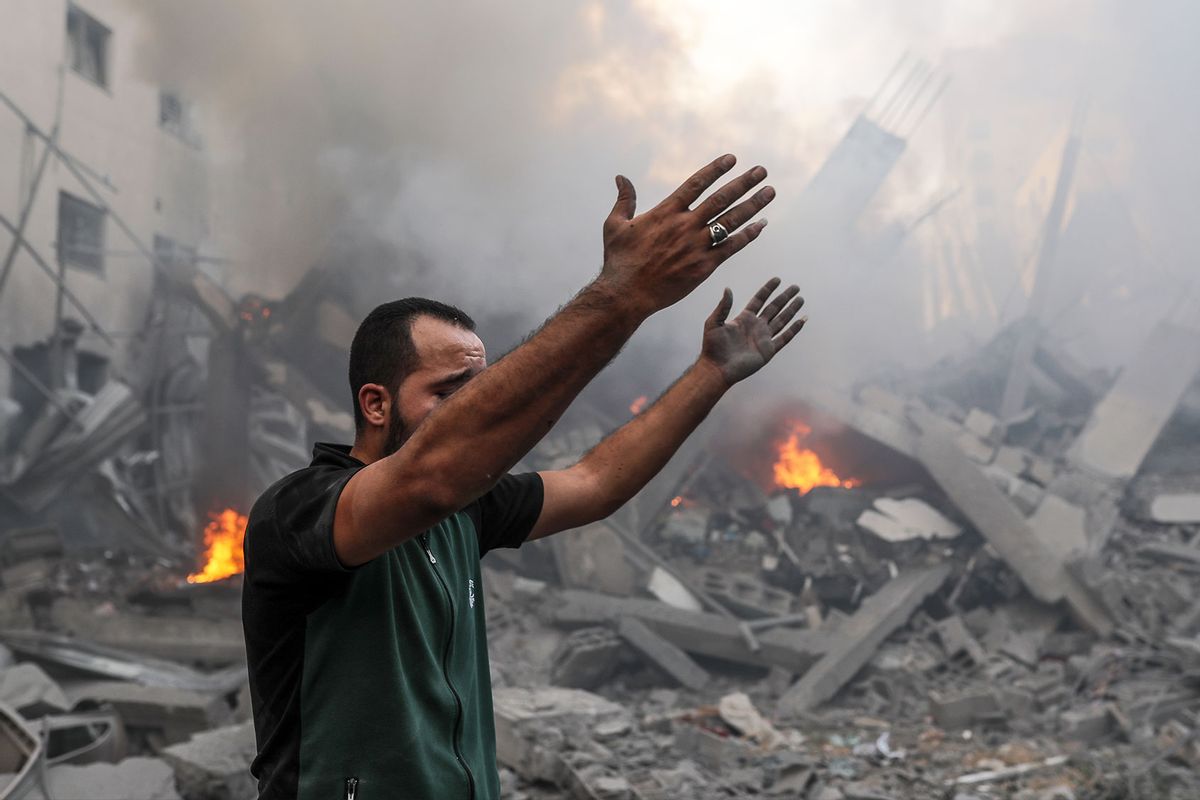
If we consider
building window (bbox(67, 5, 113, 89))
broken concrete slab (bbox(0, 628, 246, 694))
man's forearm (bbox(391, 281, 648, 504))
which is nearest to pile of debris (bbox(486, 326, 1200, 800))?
broken concrete slab (bbox(0, 628, 246, 694))

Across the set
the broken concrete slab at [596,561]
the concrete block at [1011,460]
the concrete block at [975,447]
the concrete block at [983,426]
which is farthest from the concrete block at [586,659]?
the concrete block at [983,426]

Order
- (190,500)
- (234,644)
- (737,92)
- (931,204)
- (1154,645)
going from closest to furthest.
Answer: (1154,645) < (234,644) < (190,500) < (737,92) < (931,204)

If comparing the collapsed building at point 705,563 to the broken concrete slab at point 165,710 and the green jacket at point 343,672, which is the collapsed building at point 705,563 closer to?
the broken concrete slab at point 165,710

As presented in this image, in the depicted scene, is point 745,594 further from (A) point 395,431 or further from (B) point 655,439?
(A) point 395,431

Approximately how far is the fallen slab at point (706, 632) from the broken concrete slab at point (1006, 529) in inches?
93.6

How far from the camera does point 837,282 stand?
1365 cm

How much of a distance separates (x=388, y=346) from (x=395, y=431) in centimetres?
15

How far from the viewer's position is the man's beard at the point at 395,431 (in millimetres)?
1571

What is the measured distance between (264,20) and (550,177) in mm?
4421

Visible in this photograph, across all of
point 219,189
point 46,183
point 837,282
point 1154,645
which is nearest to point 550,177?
point 837,282

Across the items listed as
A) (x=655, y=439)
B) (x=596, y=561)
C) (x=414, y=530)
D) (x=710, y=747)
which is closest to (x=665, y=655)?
(x=596, y=561)

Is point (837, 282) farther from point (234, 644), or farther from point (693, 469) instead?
point (234, 644)

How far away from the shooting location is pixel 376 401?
159 centimetres

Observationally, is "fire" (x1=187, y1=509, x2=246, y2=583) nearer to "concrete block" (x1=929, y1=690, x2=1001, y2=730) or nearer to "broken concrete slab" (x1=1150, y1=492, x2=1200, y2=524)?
"concrete block" (x1=929, y1=690, x2=1001, y2=730)
